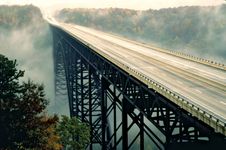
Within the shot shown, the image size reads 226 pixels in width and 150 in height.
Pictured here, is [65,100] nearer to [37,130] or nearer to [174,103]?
[37,130]

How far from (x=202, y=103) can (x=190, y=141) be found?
9.98ft

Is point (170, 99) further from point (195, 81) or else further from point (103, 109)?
point (103, 109)

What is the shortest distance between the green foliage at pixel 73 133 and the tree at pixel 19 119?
248 inches

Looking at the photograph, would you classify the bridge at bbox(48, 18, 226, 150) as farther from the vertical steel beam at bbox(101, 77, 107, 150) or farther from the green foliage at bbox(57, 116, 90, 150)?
the green foliage at bbox(57, 116, 90, 150)

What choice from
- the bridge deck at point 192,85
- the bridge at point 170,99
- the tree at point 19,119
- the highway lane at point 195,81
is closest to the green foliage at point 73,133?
the bridge at point 170,99

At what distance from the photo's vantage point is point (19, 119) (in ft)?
113

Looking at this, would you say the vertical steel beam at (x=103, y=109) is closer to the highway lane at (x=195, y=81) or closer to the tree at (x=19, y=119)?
the highway lane at (x=195, y=81)

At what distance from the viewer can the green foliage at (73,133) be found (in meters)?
41.9

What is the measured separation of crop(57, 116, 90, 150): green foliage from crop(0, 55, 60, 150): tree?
6294mm

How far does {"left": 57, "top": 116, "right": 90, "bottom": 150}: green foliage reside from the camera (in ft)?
137

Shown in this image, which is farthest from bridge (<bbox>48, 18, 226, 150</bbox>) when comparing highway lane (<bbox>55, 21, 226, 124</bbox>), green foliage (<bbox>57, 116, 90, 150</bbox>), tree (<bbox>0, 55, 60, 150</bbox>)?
tree (<bbox>0, 55, 60, 150</bbox>)

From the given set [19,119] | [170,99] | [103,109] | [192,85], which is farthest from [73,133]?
[170,99]

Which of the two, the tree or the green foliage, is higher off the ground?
the tree

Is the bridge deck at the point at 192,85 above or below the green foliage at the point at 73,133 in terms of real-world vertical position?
above
